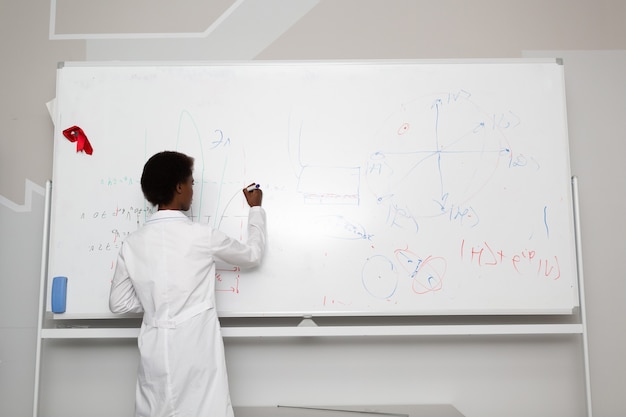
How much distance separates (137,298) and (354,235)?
0.80m

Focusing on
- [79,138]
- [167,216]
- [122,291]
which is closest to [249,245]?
[167,216]

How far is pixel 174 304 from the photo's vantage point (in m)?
1.49

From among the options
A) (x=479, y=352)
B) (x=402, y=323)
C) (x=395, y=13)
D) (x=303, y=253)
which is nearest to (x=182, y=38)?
(x=395, y=13)

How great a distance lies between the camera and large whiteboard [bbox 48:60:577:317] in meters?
1.81

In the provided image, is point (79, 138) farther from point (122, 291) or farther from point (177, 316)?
point (177, 316)

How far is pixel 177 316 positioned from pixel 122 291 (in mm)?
243

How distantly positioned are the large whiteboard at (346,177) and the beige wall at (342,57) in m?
0.24

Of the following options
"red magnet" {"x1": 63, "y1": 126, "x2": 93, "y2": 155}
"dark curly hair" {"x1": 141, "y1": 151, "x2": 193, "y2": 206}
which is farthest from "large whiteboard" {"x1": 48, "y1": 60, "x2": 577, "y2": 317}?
"dark curly hair" {"x1": 141, "y1": 151, "x2": 193, "y2": 206}

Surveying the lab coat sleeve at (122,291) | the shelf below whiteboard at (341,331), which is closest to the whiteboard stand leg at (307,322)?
the shelf below whiteboard at (341,331)

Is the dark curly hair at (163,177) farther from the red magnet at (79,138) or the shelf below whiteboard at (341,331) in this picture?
the shelf below whiteboard at (341,331)

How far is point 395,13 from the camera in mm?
2137

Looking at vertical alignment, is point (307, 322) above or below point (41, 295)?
below

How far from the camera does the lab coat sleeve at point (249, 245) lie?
1.58 meters

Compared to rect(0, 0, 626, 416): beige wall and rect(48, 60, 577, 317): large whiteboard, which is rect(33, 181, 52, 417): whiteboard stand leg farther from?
rect(0, 0, 626, 416): beige wall
